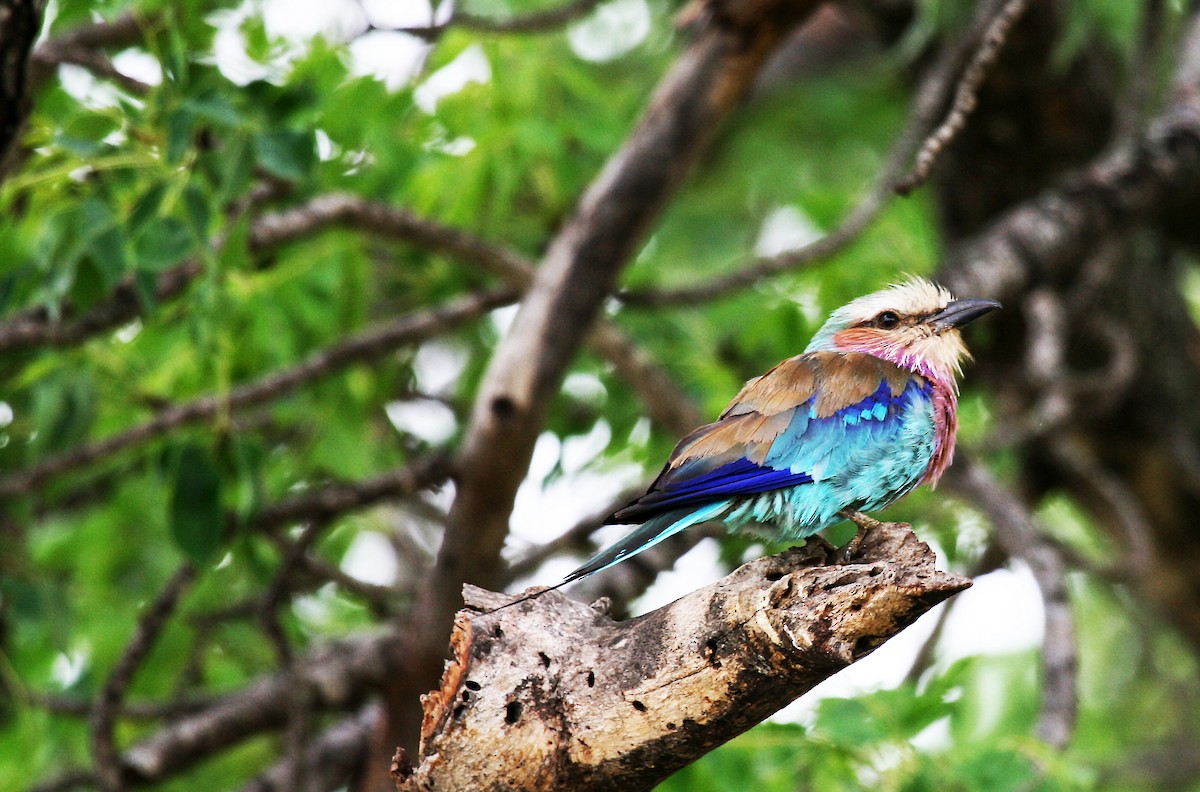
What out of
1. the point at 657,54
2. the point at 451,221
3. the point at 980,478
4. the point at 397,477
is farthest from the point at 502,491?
the point at 657,54

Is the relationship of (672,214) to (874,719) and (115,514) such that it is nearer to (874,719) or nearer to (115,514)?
(115,514)

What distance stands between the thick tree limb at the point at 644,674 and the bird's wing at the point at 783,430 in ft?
1.18

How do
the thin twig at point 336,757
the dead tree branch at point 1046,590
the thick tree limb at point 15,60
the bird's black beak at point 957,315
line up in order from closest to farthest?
the thick tree limb at point 15,60 < the bird's black beak at point 957,315 < the dead tree branch at point 1046,590 < the thin twig at point 336,757

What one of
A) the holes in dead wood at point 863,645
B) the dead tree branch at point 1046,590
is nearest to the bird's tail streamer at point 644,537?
the holes in dead wood at point 863,645

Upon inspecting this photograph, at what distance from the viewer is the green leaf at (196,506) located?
429 cm

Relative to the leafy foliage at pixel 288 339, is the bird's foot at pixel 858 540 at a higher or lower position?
higher

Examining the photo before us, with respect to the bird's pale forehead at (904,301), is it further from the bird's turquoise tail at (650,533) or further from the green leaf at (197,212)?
the green leaf at (197,212)

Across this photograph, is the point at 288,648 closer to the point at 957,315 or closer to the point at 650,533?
the point at 650,533

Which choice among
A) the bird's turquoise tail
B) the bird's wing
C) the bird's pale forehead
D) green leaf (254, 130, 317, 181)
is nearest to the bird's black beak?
the bird's pale forehead

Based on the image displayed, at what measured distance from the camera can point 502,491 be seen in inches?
192

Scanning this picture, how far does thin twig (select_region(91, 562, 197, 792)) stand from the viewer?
5.06 meters

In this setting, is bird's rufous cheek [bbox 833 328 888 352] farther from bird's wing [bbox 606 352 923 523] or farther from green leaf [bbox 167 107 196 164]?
green leaf [bbox 167 107 196 164]

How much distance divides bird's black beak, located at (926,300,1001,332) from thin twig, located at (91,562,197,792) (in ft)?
9.44

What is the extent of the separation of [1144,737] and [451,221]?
6852 millimetres
